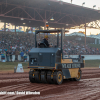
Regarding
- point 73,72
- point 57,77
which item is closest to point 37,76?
point 57,77

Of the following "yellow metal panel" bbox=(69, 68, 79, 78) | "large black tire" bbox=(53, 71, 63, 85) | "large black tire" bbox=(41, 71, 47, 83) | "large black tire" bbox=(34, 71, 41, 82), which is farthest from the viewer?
"yellow metal panel" bbox=(69, 68, 79, 78)

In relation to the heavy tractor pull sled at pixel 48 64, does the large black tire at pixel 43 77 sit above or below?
below

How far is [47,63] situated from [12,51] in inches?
678

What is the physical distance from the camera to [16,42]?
101 feet

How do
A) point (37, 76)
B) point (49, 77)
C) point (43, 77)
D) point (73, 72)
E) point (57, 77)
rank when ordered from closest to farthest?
point (57, 77) → point (49, 77) → point (43, 77) → point (37, 76) → point (73, 72)

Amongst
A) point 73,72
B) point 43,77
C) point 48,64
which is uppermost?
point 48,64

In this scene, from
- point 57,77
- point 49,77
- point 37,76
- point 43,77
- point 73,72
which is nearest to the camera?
point 57,77

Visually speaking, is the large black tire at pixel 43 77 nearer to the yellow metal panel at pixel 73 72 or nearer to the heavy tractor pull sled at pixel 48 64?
the heavy tractor pull sled at pixel 48 64

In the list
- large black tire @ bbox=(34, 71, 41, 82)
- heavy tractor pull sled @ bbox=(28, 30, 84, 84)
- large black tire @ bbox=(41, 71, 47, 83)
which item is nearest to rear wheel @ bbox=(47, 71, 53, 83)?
heavy tractor pull sled @ bbox=(28, 30, 84, 84)

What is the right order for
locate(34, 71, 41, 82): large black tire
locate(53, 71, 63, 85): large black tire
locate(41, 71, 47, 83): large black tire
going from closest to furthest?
locate(53, 71, 63, 85): large black tire → locate(41, 71, 47, 83): large black tire → locate(34, 71, 41, 82): large black tire

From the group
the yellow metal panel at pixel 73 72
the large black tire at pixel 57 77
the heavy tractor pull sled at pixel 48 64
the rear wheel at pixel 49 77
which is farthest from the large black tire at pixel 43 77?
the yellow metal panel at pixel 73 72

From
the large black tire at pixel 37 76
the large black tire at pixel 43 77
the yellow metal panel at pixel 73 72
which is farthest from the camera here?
the yellow metal panel at pixel 73 72

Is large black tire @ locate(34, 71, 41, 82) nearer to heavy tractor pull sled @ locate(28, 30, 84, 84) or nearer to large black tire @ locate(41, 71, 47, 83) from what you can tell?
heavy tractor pull sled @ locate(28, 30, 84, 84)

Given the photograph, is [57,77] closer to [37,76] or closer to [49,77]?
[49,77]
